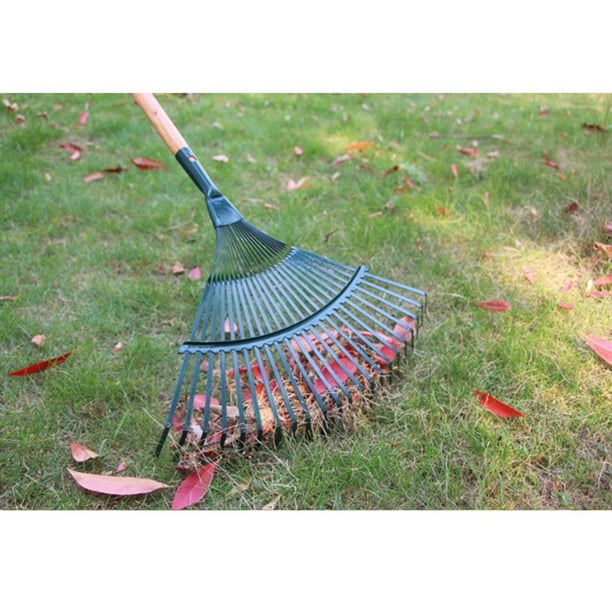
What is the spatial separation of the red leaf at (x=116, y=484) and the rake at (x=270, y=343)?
103 millimetres

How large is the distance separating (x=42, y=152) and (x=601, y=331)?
322cm

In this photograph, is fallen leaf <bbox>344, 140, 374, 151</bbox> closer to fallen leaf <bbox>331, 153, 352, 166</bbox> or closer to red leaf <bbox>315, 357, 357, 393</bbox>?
fallen leaf <bbox>331, 153, 352, 166</bbox>

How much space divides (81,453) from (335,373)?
0.80 metres

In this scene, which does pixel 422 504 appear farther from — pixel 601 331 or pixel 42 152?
pixel 42 152

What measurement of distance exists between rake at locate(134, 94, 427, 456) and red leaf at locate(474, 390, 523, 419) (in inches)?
11.4

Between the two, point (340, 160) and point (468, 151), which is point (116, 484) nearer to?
point (340, 160)

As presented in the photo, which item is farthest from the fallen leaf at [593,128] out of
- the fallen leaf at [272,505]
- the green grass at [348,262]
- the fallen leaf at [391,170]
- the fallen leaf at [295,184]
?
the fallen leaf at [272,505]

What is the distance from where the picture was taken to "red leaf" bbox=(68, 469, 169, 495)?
1.54 metres

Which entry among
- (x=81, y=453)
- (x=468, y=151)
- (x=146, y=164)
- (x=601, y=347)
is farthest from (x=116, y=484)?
(x=468, y=151)

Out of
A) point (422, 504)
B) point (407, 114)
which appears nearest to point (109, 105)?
point (407, 114)

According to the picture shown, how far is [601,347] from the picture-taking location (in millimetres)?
1931

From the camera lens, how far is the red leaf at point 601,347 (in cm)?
189

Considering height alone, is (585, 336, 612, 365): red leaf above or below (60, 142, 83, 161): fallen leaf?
below

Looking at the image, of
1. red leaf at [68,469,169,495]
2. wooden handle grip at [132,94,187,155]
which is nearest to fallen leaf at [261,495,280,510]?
red leaf at [68,469,169,495]
